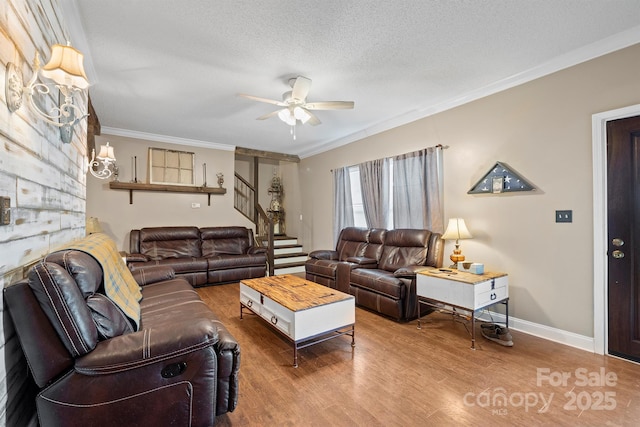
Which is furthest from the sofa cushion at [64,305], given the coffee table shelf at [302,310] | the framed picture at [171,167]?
the framed picture at [171,167]

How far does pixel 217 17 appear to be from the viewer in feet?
7.00

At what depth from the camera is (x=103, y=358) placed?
1.33 m

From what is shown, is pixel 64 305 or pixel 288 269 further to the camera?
pixel 288 269

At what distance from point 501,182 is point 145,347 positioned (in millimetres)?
3412

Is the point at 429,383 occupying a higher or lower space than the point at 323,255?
lower

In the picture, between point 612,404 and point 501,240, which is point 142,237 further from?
point 612,404

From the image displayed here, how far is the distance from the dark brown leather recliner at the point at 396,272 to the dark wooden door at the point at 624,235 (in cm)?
155

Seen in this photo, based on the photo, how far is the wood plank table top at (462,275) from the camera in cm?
275

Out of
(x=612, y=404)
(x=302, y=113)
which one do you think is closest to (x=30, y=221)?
(x=302, y=113)

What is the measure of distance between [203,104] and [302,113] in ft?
4.92

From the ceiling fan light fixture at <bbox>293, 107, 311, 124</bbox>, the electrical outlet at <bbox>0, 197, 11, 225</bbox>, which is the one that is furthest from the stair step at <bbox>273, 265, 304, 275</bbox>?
the electrical outlet at <bbox>0, 197, 11, 225</bbox>

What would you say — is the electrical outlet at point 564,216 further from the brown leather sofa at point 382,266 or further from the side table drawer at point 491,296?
the brown leather sofa at point 382,266

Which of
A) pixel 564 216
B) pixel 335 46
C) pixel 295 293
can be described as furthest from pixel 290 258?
pixel 564 216

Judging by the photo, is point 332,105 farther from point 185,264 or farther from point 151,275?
point 185,264
